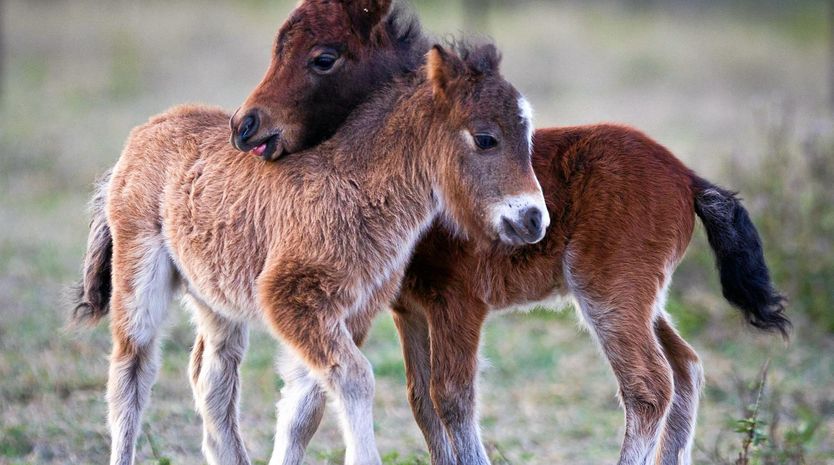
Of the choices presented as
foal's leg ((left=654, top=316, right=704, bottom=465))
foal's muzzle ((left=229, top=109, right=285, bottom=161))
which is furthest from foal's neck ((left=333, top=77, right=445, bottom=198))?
foal's leg ((left=654, top=316, right=704, bottom=465))

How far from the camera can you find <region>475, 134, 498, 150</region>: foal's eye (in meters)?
4.89

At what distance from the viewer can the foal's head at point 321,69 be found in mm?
5148

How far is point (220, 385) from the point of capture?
18.6 feet

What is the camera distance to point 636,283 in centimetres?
523

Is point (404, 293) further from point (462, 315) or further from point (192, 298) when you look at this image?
point (192, 298)

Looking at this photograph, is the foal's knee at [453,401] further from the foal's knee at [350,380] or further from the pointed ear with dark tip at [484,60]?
the pointed ear with dark tip at [484,60]

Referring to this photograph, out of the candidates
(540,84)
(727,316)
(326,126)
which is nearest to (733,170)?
(727,316)

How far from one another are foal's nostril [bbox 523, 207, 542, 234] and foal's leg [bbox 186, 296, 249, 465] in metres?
1.83

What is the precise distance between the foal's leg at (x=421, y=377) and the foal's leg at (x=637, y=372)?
995mm

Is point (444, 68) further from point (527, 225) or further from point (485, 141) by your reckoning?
point (527, 225)

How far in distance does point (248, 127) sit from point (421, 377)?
167 centimetres

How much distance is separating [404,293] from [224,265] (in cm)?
97

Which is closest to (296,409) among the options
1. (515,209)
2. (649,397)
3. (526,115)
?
(515,209)

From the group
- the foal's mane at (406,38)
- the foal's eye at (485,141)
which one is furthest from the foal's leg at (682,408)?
the foal's mane at (406,38)
